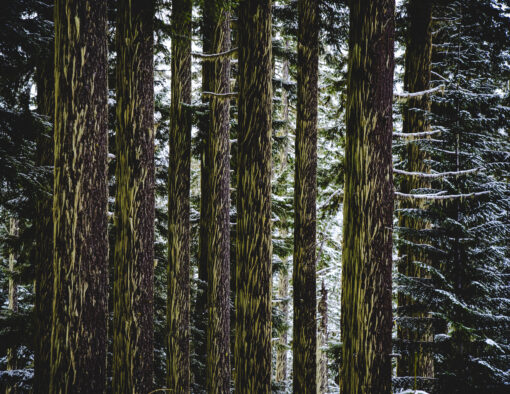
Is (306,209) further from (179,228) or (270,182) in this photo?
(179,228)

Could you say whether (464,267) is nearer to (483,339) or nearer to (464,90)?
(483,339)

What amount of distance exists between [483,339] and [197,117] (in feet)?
21.9

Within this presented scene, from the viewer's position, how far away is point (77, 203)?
3629 millimetres

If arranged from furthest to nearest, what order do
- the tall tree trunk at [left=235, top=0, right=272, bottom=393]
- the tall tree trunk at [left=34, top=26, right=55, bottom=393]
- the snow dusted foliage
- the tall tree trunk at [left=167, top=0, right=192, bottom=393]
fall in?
the tall tree trunk at [left=167, top=0, right=192, bottom=393], the tall tree trunk at [left=34, top=26, right=55, bottom=393], the tall tree trunk at [left=235, top=0, right=272, bottom=393], the snow dusted foliage

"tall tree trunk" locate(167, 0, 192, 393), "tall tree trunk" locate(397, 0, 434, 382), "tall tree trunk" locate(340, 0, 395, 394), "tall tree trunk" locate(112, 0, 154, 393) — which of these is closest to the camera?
"tall tree trunk" locate(340, 0, 395, 394)

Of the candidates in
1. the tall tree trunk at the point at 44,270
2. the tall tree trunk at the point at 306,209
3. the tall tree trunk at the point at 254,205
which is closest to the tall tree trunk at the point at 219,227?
the tall tree trunk at the point at 306,209

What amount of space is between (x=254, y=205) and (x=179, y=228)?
8.60 ft

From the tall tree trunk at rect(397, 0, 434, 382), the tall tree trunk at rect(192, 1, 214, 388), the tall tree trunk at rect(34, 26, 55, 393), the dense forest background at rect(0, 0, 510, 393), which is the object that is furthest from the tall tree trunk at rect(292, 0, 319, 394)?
the tall tree trunk at rect(34, 26, 55, 393)

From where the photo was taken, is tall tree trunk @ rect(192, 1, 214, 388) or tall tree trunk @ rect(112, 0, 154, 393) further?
tall tree trunk @ rect(192, 1, 214, 388)

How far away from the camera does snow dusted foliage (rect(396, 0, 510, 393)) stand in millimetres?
4129

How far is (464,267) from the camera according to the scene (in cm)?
438

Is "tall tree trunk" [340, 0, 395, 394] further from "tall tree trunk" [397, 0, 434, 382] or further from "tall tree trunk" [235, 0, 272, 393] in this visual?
"tall tree trunk" [397, 0, 434, 382]

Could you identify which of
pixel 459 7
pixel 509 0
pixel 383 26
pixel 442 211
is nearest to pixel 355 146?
pixel 383 26

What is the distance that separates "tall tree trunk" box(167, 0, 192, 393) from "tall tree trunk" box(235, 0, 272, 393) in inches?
87.8
